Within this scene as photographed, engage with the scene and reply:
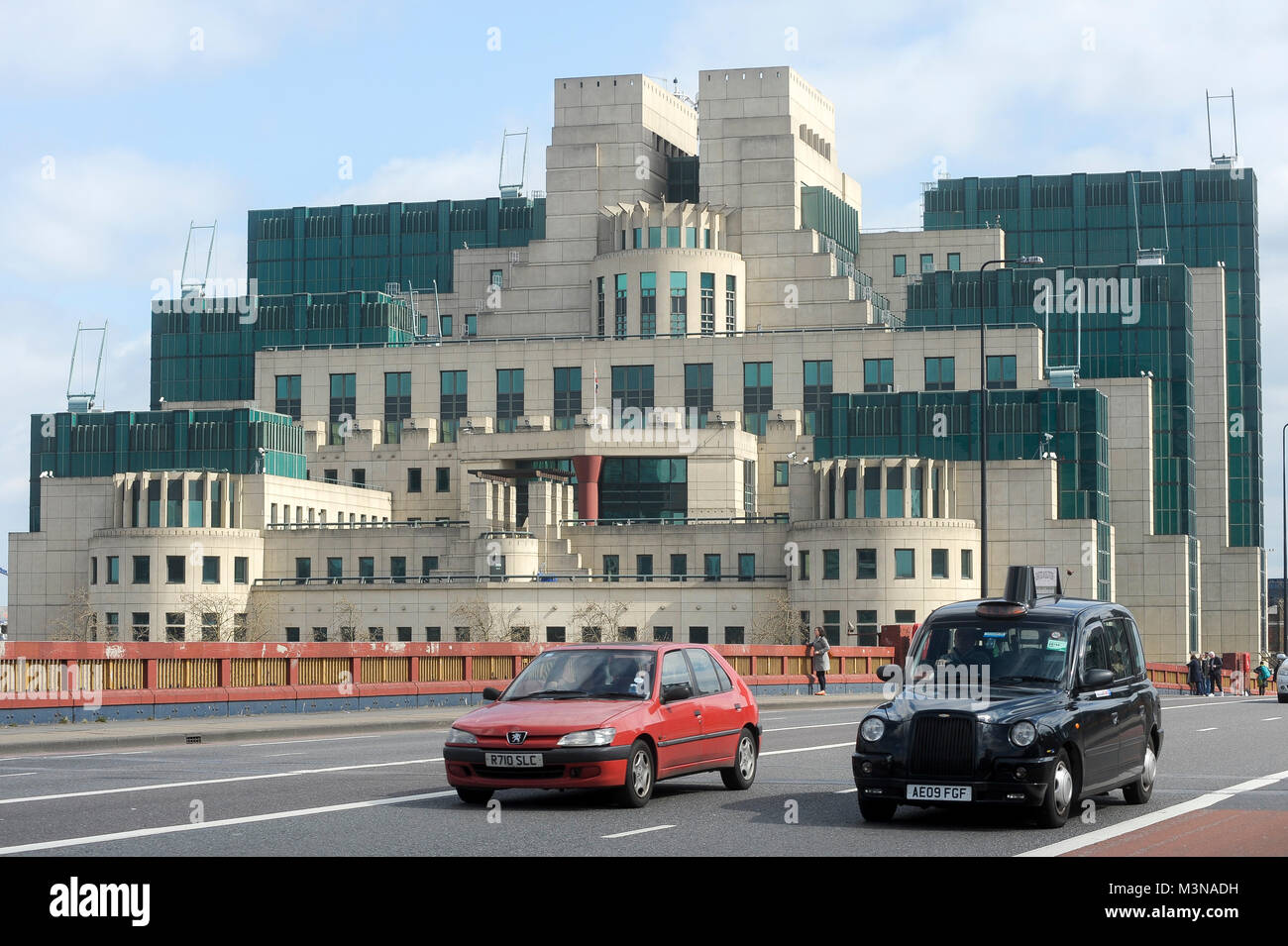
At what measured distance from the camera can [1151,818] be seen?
53.5 feet

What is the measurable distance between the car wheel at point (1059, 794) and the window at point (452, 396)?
100 meters

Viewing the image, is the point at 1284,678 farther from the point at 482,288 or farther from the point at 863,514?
the point at 482,288

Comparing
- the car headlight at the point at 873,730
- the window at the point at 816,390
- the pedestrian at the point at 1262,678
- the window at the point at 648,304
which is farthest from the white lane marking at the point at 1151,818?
the window at the point at 648,304

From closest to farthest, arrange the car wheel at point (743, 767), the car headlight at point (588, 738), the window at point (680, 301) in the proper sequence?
the car headlight at point (588, 738)
the car wheel at point (743, 767)
the window at point (680, 301)

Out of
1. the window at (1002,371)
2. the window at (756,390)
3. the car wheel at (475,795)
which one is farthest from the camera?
the window at (756,390)

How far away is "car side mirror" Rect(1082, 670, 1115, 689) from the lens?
1612cm

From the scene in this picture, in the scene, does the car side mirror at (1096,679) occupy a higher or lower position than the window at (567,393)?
lower

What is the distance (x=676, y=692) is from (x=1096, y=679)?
4052mm

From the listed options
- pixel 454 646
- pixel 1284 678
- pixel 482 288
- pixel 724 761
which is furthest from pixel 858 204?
pixel 724 761

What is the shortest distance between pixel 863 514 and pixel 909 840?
261 ft

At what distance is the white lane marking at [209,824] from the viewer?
13878 mm

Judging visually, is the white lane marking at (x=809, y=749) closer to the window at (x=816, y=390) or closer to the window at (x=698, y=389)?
the window at (x=816, y=390)

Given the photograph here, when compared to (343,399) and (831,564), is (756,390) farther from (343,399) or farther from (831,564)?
(343,399)

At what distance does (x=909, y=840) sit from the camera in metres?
14.7
